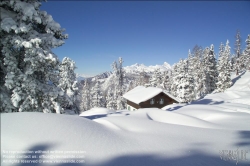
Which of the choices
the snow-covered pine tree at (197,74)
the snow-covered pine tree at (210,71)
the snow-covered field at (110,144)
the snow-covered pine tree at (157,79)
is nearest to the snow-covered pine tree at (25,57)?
the snow-covered field at (110,144)

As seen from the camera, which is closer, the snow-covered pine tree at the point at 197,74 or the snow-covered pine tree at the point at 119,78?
the snow-covered pine tree at the point at 197,74

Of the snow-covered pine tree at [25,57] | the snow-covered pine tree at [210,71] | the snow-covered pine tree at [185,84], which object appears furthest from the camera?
the snow-covered pine tree at [210,71]

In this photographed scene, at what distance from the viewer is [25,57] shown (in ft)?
17.4

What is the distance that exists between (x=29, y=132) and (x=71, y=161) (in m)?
1.29

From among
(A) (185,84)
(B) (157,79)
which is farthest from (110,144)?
(B) (157,79)

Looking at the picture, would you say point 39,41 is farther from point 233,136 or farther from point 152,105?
point 152,105

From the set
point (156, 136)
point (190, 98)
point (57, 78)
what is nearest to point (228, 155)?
point (156, 136)

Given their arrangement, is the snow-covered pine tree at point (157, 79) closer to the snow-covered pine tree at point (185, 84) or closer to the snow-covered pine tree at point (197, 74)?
the snow-covered pine tree at point (197, 74)

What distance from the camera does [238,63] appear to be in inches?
1689

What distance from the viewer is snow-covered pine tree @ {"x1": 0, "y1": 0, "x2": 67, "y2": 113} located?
4848 millimetres

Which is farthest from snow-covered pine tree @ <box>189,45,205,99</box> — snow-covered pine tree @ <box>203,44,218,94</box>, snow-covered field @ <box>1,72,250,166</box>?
snow-covered field @ <box>1,72,250,166</box>

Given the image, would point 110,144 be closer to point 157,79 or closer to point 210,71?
point 210,71

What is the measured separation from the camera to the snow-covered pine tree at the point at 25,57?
485 centimetres

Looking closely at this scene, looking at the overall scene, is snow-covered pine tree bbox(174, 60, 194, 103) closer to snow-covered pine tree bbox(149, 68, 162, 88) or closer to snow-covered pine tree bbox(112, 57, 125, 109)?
snow-covered pine tree bbox(149, 68, 162, 88)
